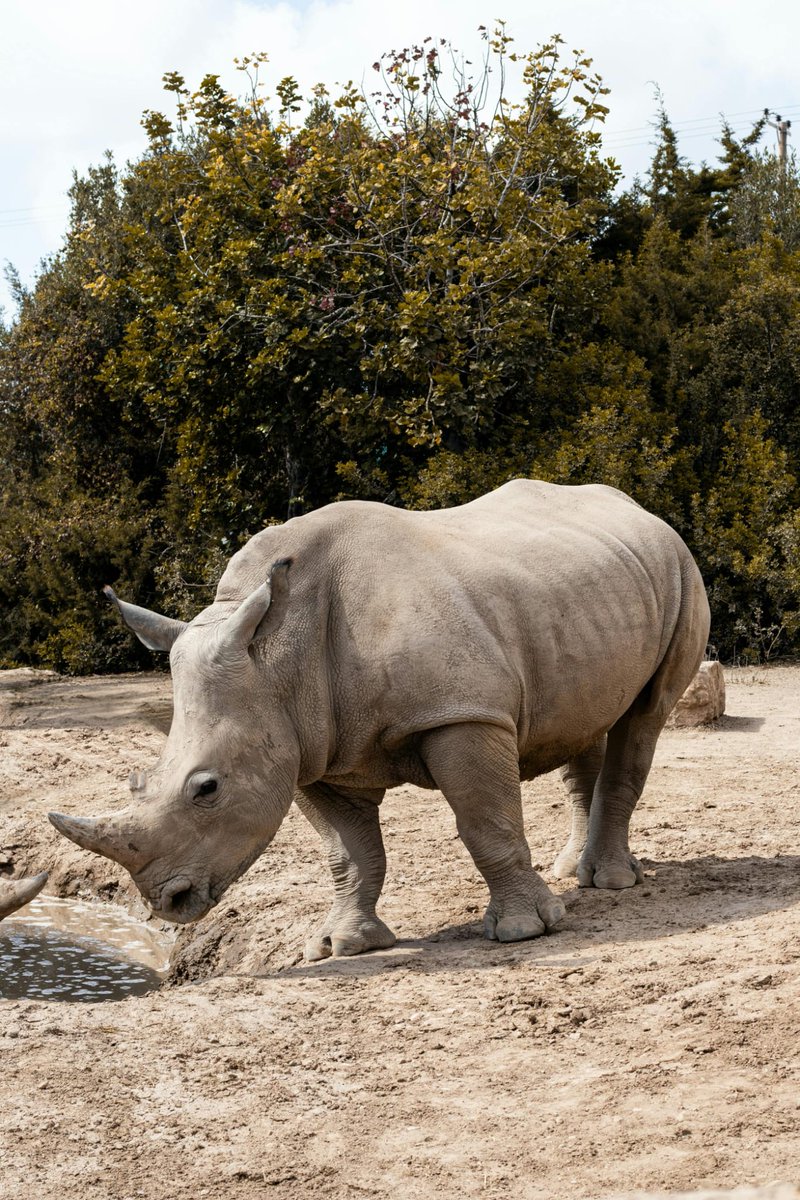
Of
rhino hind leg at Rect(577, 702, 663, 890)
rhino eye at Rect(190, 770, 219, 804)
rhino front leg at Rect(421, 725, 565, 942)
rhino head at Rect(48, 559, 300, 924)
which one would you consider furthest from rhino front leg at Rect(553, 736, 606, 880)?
rhino eye at Rect(190, 770, 219, 804)

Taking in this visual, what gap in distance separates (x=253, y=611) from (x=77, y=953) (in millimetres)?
3298

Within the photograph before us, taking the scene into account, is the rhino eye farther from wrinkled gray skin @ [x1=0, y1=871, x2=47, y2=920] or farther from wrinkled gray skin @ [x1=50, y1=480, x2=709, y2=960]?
wrinkled gray skin @ [x1=0, y1=871, x2=47, y2=920]

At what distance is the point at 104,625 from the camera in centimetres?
1731

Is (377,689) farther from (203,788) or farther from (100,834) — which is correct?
(100,834)

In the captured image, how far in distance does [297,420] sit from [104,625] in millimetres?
3839

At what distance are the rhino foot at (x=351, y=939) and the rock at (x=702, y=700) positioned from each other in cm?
508

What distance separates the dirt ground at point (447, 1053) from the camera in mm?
3770

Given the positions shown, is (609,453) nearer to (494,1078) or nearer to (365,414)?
(365,414)

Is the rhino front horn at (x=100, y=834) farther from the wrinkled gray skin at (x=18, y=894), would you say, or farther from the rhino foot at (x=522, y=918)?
the rhino foot at (x=522, y=918)

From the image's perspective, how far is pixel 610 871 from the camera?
686 centimetres

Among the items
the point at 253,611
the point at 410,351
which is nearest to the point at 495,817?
the point at 253,611

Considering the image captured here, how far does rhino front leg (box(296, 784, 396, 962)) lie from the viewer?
6242 mm

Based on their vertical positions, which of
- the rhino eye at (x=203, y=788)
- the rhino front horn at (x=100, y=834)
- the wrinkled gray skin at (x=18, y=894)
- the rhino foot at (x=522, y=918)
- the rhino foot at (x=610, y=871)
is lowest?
the rhino foot at (x=610, y=871)

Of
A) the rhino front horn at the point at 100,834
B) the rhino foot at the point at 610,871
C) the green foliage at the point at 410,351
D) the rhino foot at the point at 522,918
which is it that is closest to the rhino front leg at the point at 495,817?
the rhino foot at the point at 522,918
